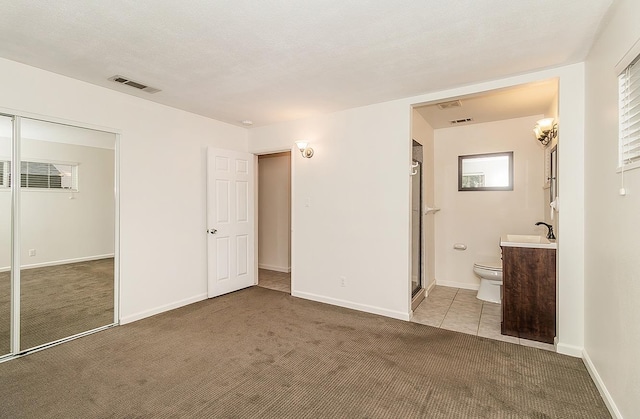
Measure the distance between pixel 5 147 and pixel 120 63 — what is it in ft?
3.87

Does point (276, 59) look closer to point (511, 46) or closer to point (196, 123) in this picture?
point (511, 46)

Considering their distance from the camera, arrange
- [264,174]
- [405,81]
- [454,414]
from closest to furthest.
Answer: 1. [454,414]
2. [405,81]
3. [264,174]

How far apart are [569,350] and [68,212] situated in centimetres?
466

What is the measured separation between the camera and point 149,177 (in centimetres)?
353

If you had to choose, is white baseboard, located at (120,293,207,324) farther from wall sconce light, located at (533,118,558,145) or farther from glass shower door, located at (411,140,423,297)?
wall sconce light, located at (533,118,558,145)

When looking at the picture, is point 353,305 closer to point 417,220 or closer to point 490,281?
Answer: point 417,220

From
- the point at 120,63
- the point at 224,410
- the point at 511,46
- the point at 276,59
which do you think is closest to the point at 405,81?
the point at 511,46

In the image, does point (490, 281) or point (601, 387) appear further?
point (490, 281)

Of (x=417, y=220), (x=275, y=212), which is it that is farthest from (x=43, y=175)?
(x=417, y=220)

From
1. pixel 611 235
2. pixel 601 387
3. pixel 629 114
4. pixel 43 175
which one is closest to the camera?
pixel 629 114

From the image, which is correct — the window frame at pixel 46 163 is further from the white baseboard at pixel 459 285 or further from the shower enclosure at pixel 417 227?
the white baseboard at pixel 459 285

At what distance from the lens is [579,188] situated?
257cm

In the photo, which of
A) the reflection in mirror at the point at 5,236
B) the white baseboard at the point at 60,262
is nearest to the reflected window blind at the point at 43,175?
the reflection in mirror at the point at 5,236

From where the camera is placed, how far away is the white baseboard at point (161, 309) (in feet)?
10.9
